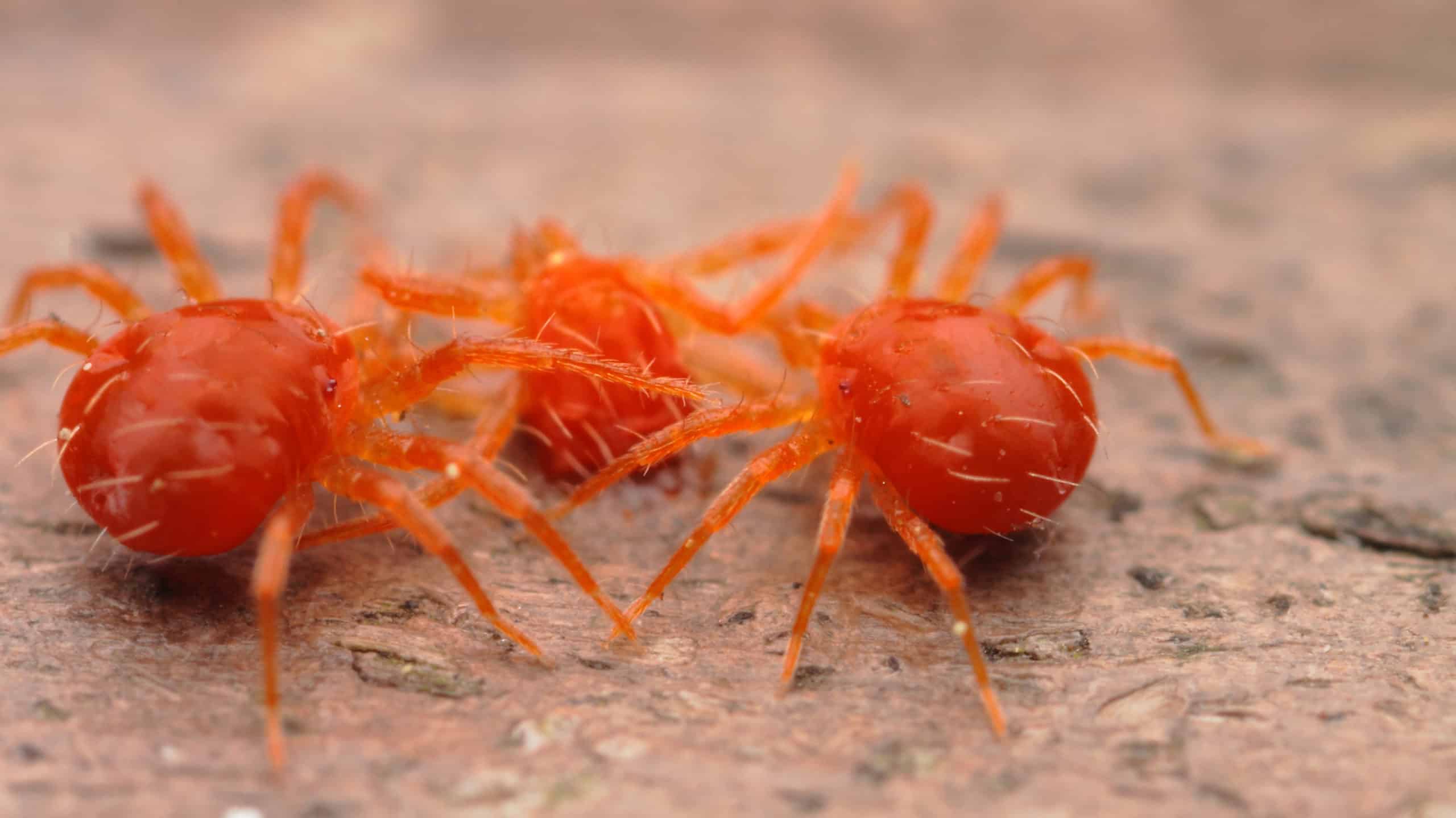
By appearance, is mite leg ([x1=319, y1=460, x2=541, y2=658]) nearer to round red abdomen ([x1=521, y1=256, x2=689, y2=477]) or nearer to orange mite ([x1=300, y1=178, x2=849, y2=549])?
orange mite ([x1=300, y1=178, x2=849, y2=549])

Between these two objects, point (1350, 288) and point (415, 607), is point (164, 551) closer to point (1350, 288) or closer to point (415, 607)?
point (415, 607)

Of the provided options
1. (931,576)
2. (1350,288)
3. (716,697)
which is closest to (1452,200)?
(1350,288)

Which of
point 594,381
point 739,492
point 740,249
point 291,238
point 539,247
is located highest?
point 291,238

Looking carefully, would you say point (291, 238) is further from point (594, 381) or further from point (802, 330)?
point (802, 330)

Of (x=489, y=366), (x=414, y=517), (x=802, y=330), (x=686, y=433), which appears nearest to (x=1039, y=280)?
(x=802, y=330)

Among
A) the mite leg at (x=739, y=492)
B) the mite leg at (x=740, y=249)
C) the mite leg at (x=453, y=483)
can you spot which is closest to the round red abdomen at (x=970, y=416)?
the mite leg at (x=739, y=492)

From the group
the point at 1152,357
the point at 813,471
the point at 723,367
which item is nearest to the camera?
the point at 1152,357
